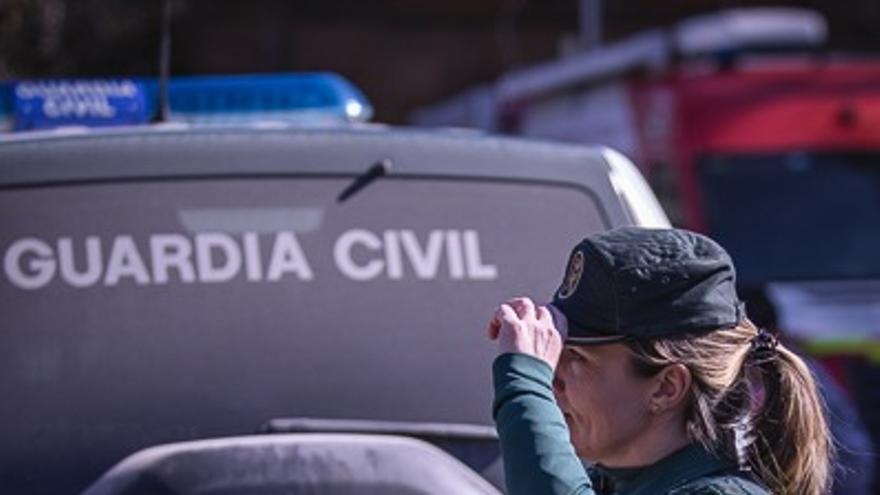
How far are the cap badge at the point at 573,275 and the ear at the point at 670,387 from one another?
0.51 feet

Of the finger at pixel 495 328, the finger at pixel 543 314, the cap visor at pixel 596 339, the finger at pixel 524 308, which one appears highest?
the finger at pixel 524 308

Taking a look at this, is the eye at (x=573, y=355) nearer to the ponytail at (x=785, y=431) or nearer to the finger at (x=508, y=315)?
the finger at (x=508, y=315)

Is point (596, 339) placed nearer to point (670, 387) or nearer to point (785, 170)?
point (670, 387)

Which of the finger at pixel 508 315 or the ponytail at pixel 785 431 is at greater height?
the finger at pixel 508 315

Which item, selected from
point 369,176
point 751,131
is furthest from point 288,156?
point 751,131

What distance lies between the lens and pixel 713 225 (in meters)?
10.4

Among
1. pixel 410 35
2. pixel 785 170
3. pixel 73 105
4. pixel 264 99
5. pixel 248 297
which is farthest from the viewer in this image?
pixel 410 35

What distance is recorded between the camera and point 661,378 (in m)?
2.55

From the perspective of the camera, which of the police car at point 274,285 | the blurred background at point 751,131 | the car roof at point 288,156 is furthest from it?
the blurred background at point 751,131

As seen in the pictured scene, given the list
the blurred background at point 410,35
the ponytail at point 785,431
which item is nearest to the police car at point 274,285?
the ponytail at point 785,431

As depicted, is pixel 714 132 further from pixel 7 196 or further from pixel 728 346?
pixel 728 346

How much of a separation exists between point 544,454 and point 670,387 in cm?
21

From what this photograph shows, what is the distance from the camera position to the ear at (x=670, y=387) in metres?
2.54

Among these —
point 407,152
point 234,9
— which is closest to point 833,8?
point 234,9
